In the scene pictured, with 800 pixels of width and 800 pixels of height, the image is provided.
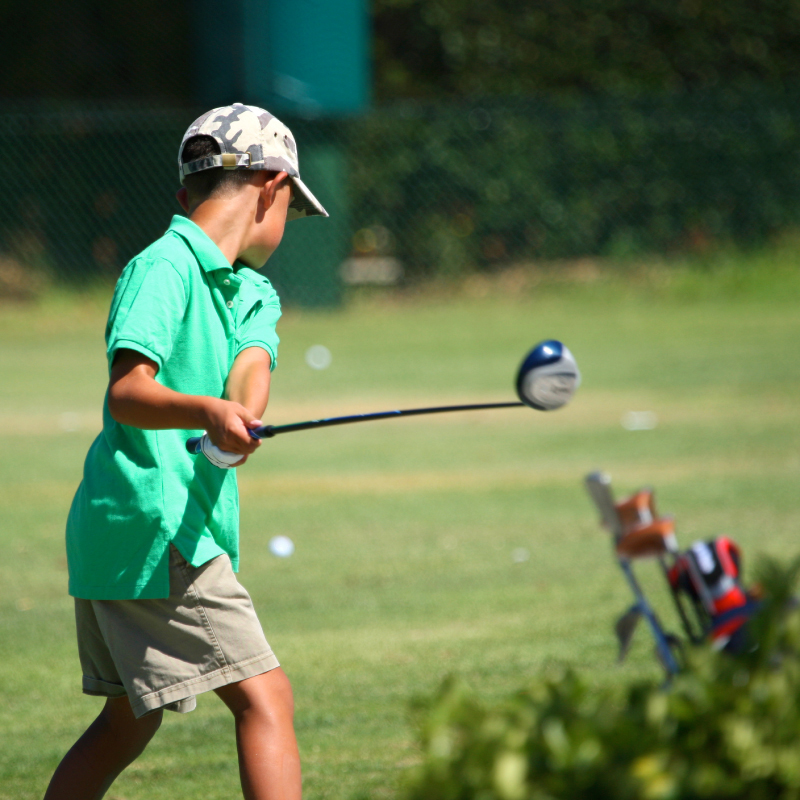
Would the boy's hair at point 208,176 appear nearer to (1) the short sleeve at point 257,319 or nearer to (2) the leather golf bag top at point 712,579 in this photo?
(1) the short sleeve at point 257,319

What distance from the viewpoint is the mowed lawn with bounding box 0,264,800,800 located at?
3973mm

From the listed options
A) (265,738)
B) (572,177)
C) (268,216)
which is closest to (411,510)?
(268,216)

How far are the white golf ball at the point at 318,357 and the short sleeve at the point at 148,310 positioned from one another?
8.97 metres

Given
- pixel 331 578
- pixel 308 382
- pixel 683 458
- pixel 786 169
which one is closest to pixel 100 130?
pixel 308 382

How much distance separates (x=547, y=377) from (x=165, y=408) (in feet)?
2.61

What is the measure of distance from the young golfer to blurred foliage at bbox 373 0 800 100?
56.8 ft

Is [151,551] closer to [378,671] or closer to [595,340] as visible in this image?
[378,671]

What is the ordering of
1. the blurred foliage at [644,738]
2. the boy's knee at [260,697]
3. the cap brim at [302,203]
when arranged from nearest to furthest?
the blurred foliage at [644,738] < the boy's knee at [260,697] < the cap brim at [302,203]

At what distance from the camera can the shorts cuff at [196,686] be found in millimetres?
2525

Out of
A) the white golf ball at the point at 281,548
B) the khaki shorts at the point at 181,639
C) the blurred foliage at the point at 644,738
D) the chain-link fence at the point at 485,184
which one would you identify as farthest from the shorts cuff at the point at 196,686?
the chain-link fence at the point at 485,184

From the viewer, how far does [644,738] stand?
1.38 m

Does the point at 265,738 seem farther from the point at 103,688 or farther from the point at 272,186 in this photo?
the point at 272,186

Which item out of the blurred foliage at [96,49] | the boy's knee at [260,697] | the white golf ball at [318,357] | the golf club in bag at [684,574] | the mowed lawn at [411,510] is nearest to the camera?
the golf club in bag at [684,574]

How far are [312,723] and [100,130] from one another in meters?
13.3
